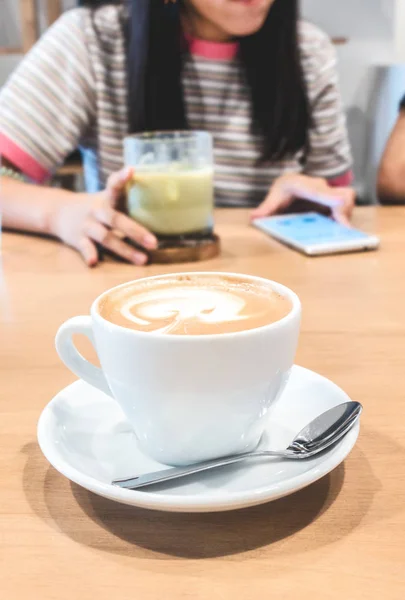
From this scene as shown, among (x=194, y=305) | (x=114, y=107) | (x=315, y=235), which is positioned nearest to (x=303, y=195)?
(x=315, y=235)

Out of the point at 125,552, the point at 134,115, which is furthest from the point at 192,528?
the point at 134,115

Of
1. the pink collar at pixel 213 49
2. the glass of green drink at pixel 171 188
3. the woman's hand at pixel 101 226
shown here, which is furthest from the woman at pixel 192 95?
the glass of green drink at pixel 171 188

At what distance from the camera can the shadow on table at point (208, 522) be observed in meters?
0.32

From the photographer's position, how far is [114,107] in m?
1.42

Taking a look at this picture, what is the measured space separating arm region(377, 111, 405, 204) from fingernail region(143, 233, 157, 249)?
674mm

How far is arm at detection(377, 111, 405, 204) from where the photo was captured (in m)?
1.38

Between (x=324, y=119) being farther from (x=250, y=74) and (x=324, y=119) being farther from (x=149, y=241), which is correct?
(x=149, y=241)

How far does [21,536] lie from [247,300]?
7.8 inches

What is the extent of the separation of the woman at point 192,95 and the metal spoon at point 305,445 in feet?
2.53

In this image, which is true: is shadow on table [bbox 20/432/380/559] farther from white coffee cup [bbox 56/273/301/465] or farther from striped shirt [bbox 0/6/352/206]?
striped shirt [bbox 0/6/352/206]

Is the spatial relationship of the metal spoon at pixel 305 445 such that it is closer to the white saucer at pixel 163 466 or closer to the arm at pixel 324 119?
the white saucer at pixel 163 466

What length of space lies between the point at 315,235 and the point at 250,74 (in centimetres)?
67

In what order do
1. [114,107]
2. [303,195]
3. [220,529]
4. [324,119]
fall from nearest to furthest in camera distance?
[220,529], [303,195], [114,107], [324,119]

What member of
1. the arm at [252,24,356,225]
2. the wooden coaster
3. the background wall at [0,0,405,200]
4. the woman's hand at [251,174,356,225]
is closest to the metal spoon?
Answer: the wooden coaster
